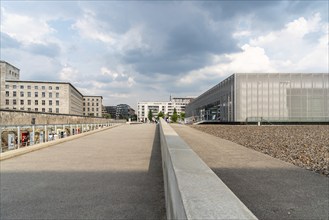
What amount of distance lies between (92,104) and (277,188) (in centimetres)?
15086

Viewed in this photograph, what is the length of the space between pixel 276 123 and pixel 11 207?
53.6 meters

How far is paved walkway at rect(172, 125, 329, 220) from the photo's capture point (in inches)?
155

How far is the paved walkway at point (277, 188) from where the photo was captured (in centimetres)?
393

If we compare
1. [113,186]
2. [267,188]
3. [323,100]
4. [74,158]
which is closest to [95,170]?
[113,186]

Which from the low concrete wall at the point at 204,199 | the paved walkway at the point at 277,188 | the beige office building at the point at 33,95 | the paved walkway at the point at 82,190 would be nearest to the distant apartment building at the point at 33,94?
the beige office building at the point at 33,95

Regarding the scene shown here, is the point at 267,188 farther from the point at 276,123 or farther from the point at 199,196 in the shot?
the point at 276,123

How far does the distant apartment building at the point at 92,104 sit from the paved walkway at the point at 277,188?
472 ft

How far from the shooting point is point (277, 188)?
5109 millimetres

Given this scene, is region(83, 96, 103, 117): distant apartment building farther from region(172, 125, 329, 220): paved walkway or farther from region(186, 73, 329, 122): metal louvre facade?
region(172, 125, 329, 220): paved walkway

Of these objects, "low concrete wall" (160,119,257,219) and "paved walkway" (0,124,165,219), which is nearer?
"low concrete wall" (160,119,257,219)

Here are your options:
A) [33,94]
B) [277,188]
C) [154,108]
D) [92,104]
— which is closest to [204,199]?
[277,188]

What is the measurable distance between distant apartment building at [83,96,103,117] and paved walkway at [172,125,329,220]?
472 feet

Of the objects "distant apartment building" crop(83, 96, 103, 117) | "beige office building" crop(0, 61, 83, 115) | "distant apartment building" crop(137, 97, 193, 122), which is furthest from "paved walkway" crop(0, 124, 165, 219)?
"distant apartment building" crop(137, 97, 193, 122)

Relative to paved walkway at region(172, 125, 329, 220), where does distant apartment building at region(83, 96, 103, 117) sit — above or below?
above
